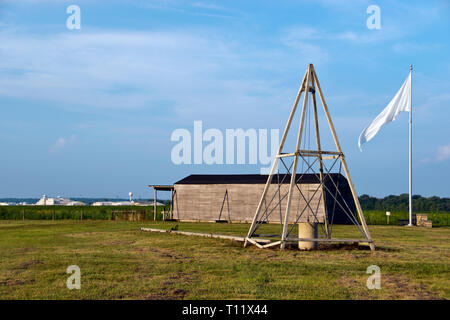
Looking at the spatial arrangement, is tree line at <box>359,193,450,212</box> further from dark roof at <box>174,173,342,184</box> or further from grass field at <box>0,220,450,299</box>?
grass field at <box>0,220,450,299</box>

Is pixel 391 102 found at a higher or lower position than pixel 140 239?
higher

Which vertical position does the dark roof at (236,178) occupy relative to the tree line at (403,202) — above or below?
above

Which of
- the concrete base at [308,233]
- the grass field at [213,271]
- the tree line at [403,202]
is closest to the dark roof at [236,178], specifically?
the concrete base at [308,233]

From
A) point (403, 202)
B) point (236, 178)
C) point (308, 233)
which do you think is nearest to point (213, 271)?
point (308, 233)

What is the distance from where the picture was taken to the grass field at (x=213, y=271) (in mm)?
11000

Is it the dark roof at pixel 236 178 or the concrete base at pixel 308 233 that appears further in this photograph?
the dark roof at pixel 236 178

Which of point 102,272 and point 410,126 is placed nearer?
point 102,272

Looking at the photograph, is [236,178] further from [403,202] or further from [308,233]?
[403,202]

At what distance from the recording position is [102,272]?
1355cm

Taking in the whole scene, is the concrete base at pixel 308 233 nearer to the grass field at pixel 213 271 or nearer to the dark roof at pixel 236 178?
the grass field at pixel 213 271

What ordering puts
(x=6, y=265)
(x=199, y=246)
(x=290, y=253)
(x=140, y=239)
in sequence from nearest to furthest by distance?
(x=6, y=265)
(x=290, y=253)
(x=199, y=246)
(x=140, y=239)
